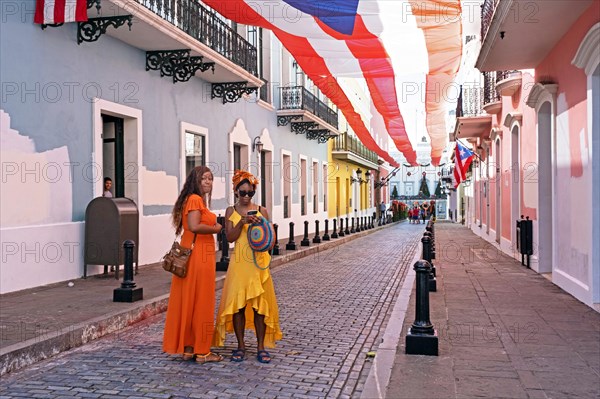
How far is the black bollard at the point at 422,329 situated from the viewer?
5.27m

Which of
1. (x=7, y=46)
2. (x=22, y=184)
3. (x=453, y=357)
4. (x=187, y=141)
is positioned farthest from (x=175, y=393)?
(x=187, y=141)

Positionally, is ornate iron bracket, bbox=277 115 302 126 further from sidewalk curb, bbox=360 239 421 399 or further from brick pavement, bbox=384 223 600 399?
sidewalk curb, bbox=360 239 421 399

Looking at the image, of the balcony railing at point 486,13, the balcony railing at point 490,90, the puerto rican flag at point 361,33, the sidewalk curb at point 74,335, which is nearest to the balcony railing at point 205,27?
the puerto rican flag at point 361,33

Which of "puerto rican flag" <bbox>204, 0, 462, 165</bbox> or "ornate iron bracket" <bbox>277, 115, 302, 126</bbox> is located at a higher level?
"ornate iron bracket" <bbox>277, 115, 302, 126</bbox>

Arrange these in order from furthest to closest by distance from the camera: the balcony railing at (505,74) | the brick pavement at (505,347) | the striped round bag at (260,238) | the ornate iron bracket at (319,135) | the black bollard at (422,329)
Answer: the ornate iron bracket at (319,135)
the balcony railing at (505,74)
the black bollard at (422,329)
the striped round bag at (260,238)
the brick pavement at (505,347)

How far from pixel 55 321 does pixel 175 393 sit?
2.54 metres

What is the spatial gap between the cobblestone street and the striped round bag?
3.41 feet

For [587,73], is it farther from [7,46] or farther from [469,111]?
[469,111]

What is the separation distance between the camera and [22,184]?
27.0 ft

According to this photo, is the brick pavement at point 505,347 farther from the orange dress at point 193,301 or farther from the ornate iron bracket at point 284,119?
the ornate iron bracket at point 284,119

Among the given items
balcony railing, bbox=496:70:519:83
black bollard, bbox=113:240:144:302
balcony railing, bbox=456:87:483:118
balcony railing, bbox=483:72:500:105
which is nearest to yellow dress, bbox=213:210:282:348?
black bollard, bbox=113:240:144:302

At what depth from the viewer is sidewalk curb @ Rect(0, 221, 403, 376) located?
A: 5.02 meters

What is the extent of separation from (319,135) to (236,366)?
21070mm

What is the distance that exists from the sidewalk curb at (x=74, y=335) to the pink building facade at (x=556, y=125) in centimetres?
562
